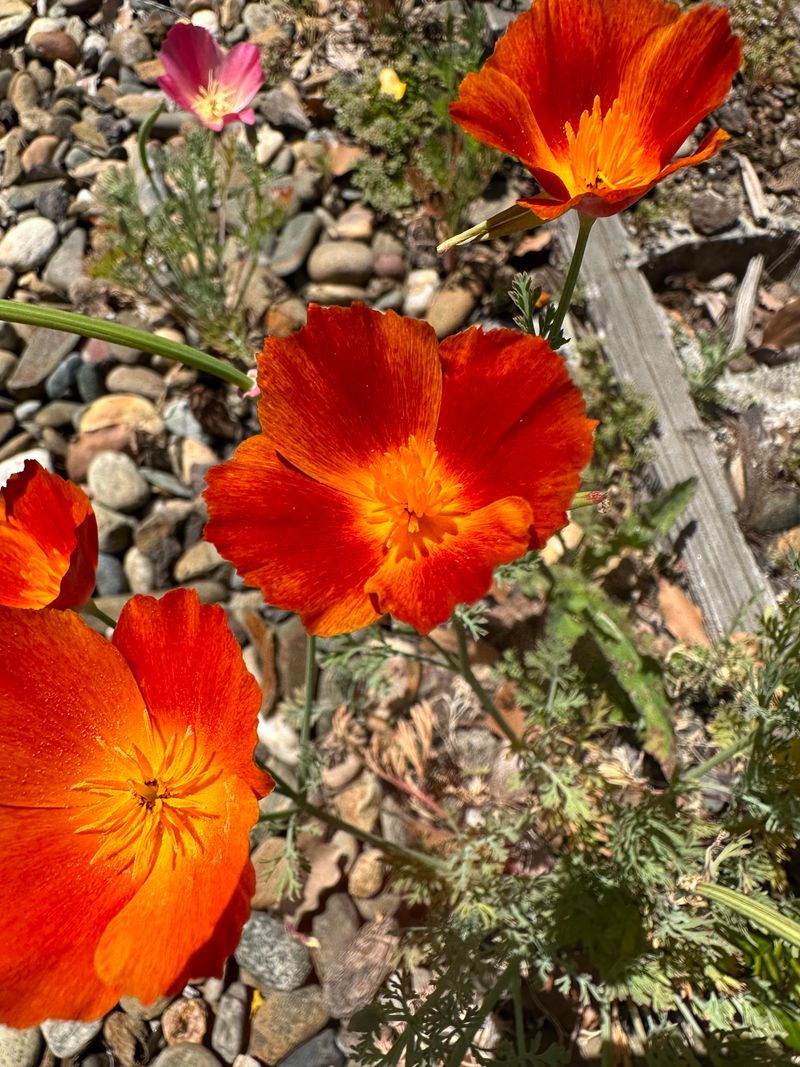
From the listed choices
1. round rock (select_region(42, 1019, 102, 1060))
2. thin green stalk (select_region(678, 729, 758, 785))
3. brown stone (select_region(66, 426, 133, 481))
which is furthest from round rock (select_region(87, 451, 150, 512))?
thin green stalk (select_region(678, 729, 758, 785))

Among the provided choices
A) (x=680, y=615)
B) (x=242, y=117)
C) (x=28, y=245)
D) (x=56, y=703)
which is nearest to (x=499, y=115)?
(x=56, y=703)

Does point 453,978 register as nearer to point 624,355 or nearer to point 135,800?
point 135,800

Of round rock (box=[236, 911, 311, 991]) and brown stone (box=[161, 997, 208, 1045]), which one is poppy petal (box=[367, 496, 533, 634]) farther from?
brown stone (box=[161, 997, 208, 1045])

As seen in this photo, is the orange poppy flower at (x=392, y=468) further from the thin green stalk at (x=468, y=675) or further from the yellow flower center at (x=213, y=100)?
the yellow flower center at (x=213, y=100)

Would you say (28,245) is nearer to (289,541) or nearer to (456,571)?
(289,541)

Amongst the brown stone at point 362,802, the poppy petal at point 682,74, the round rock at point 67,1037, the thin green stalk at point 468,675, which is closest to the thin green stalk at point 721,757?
the thin green stalk at point 468,675

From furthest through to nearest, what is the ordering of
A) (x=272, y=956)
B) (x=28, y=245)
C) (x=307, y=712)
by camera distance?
(x=28, y=245) < (x=272, y=956) < (x=307, y=712)

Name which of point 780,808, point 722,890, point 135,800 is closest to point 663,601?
point 780,808
